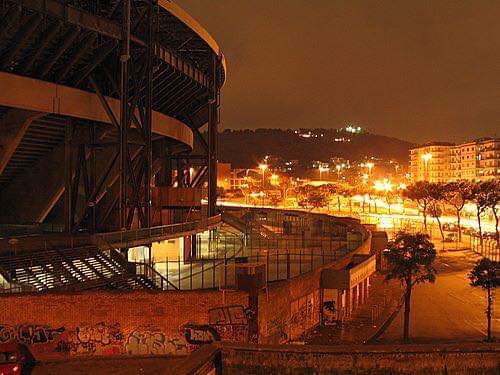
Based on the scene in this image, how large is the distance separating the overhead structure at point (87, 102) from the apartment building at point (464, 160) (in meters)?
116

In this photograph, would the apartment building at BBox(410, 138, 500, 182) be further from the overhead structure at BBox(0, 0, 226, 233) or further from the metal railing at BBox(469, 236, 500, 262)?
the overhead structure at BBox(0, 0, 226, 233)

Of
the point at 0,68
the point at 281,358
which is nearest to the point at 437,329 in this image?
the point at 281,358

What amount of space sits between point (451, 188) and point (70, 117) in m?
69.9

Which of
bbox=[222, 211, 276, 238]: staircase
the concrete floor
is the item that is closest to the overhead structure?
bbox=[222, 211, 276, 238]: staircase

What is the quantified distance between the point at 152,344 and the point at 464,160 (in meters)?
166

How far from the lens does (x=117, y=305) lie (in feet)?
60.7

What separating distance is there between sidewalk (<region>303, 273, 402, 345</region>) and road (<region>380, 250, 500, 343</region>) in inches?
35.0

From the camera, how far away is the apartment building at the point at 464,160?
511 ft

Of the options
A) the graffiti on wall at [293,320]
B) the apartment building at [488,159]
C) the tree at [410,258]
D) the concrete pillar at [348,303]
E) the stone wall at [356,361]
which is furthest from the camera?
the apartment building at [488,159]

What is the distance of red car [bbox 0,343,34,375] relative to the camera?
52.2ft

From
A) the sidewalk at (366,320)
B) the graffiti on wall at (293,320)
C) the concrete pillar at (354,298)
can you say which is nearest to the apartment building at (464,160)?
the sidewalk at (366,320)

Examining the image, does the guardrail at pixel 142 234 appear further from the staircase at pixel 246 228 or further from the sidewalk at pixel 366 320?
the staircase at pixel 246 228

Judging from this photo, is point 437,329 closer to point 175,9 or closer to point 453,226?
point 175,9

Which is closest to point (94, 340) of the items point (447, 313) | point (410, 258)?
point (410, 258)
